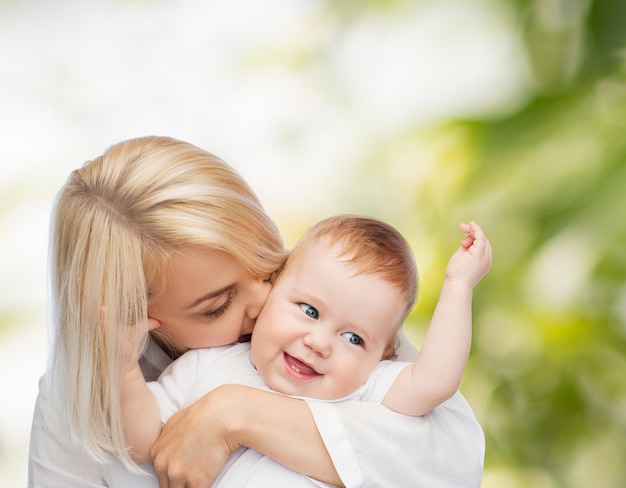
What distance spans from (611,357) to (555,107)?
77 centimetres

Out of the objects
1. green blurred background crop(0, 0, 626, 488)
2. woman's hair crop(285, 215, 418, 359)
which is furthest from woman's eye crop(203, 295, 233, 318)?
green blurred background crop(0, 0, 626, 488)

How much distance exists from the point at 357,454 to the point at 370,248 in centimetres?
33

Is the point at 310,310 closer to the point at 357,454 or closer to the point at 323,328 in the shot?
the point at 323,328

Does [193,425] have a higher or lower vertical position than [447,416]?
higher

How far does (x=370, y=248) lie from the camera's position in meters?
1.54

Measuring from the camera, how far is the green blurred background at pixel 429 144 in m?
2.77

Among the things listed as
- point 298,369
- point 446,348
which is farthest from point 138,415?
point 446,348

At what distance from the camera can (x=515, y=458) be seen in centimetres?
279

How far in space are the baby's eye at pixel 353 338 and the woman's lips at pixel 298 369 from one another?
8 centimetres

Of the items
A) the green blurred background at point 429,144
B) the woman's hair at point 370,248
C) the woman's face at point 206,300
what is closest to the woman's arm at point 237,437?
the woman's face at point 206,300

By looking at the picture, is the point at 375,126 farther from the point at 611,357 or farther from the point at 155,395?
the point at 155,395

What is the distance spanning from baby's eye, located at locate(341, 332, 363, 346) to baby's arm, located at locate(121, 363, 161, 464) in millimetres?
325

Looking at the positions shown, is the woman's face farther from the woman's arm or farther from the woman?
the woman's arm

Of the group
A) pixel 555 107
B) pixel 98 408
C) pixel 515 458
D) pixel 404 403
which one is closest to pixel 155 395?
pixel 98 408
